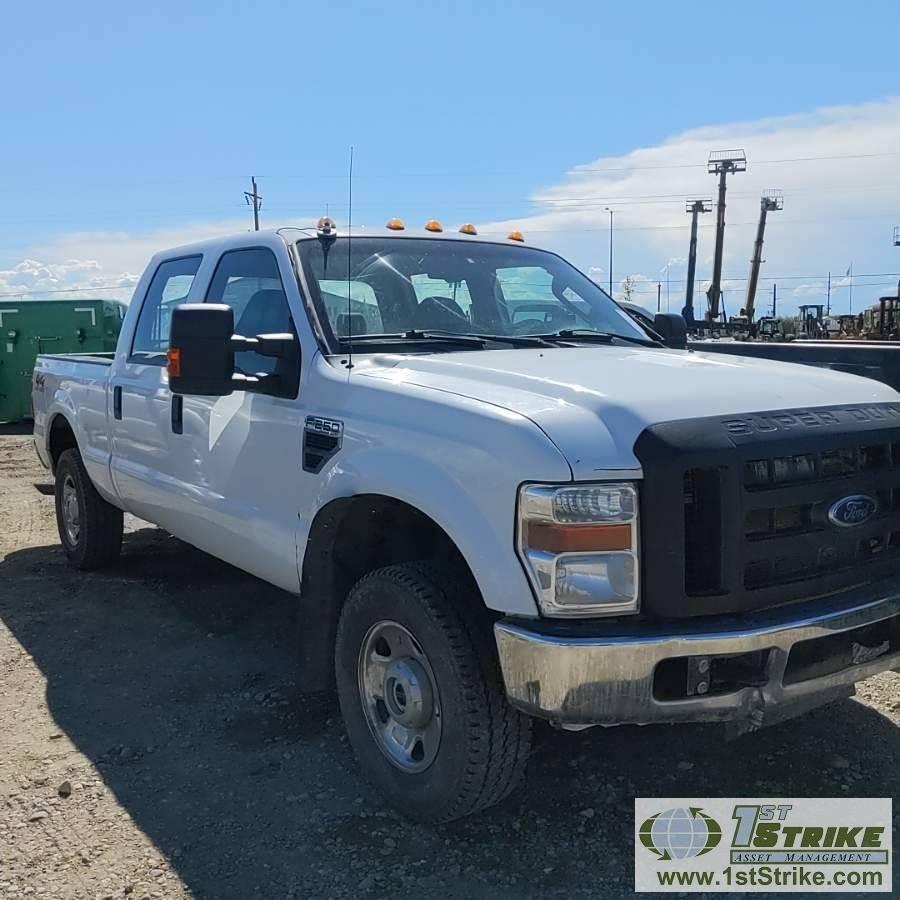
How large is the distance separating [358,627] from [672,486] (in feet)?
4.06

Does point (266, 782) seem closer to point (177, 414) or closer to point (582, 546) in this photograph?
point (582, 546)

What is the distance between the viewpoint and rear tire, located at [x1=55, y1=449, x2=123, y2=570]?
6.14 metres

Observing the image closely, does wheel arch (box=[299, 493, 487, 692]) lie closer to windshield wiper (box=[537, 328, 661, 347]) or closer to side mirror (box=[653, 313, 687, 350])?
windshield wiper (box=[537, 328, 661, 347])

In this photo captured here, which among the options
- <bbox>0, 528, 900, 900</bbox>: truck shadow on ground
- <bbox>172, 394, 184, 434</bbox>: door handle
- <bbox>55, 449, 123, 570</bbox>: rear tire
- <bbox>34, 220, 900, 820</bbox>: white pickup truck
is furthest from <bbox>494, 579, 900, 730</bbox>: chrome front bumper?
<bbox>55, 449, 123, 570</bbox>: rear tire

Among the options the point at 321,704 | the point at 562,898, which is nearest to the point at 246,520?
the point at 321,704

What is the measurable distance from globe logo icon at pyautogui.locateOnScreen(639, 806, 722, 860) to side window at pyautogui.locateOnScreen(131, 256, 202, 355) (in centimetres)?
323

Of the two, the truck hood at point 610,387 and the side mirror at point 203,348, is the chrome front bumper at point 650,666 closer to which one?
the truck hood at point 610,387

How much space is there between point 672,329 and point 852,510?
1897 millimetres

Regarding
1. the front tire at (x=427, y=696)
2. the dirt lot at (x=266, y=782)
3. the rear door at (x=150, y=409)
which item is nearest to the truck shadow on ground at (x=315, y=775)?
the dirt lot at (x=266, y=782)

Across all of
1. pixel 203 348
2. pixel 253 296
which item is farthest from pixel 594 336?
pixel 203 348

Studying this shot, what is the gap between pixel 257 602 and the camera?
5582 millimetres

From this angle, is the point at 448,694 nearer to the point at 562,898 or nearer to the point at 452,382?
the point at 562,898

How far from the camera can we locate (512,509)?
2.68 metres

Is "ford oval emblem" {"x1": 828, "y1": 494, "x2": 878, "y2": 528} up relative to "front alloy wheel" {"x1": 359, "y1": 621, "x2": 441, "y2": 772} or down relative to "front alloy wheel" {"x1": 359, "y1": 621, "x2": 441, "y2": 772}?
up
